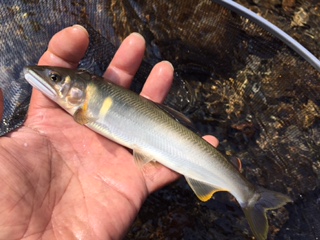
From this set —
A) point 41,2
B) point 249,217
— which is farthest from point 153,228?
point 41,2

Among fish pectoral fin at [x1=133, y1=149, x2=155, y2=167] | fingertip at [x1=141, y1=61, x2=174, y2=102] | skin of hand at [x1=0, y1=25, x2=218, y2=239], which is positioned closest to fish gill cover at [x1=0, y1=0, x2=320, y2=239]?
fingertip at [x1=141, y1=61, x2=174, y2=102]

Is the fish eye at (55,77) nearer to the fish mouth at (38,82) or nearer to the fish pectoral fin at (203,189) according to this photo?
the fish mouth at (38,82)

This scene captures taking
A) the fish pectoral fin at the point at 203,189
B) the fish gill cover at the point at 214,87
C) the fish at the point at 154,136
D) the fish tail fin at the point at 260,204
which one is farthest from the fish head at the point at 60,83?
Answer: the fish tail fin at the point at 260,204

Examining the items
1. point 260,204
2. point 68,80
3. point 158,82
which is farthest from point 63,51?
point 260,204

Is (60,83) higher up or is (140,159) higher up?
(60,83)

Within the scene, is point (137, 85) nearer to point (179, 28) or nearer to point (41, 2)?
point (179, 28)

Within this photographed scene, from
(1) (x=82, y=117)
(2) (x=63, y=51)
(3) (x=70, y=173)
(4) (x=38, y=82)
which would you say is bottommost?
(3) (x=70, y=173)

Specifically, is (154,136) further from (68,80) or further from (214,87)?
(214,87)
